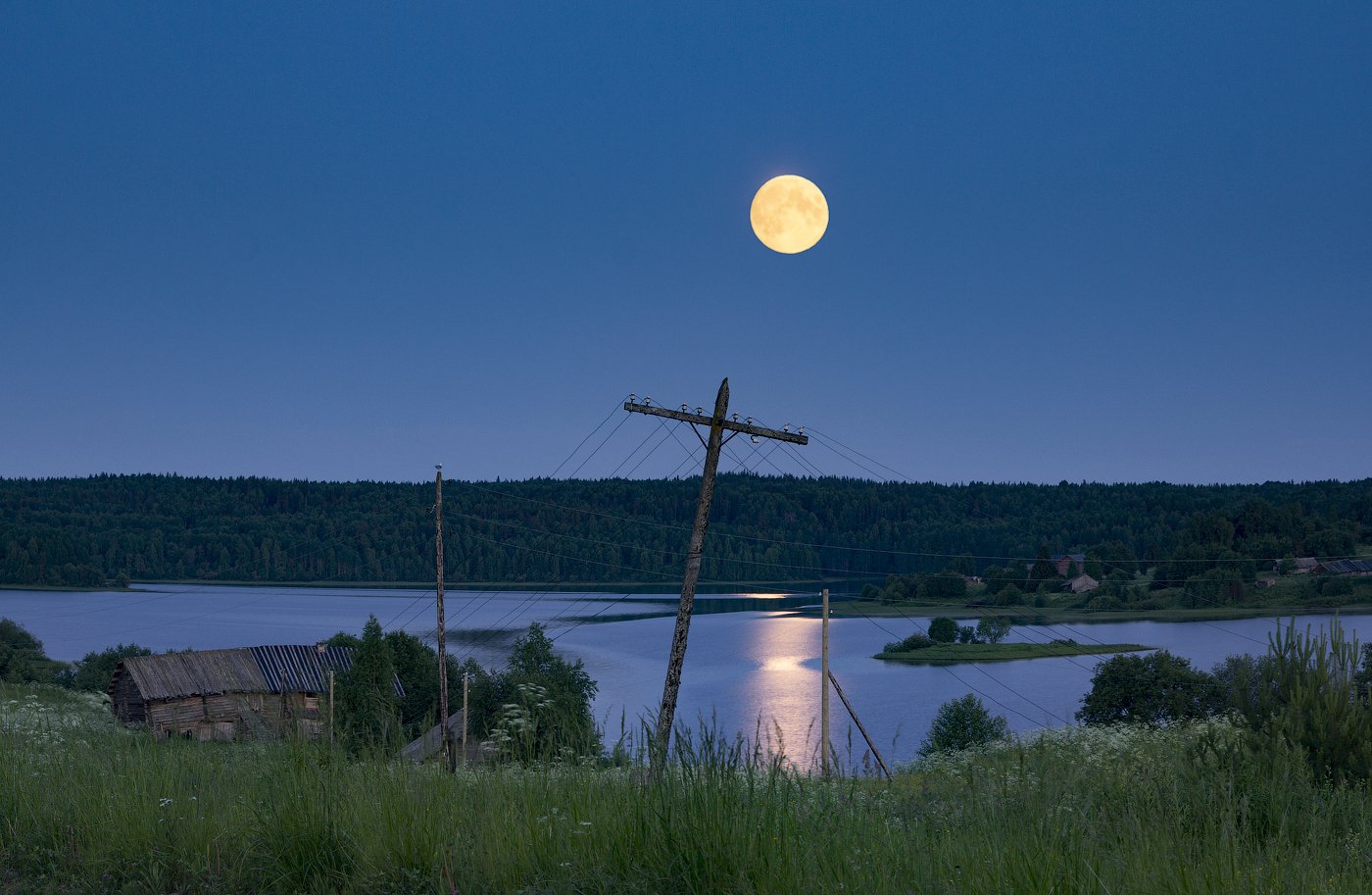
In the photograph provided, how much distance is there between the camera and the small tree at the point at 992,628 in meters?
130

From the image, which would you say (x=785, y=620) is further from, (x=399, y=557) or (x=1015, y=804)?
(x=1015, y=804)

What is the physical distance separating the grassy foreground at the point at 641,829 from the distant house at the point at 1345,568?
451 feet

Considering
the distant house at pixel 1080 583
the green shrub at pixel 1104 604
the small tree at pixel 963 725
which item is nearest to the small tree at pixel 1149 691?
the small tree at pixel 963 725

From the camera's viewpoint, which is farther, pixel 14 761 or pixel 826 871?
pixel 14 761

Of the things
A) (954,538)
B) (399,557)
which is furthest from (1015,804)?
(399,557)

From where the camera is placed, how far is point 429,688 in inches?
2559

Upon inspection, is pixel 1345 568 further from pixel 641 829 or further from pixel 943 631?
pixel 641 829

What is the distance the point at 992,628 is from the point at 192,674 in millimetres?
100556

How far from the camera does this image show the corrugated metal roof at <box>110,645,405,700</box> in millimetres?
52688

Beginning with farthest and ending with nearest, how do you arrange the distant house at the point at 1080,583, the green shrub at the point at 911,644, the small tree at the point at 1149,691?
the distant house at the point at 1080,583 → the green shrub at the point at 911,644 → the small tree at the point at 1149,691

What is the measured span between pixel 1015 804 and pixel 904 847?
0.70 m

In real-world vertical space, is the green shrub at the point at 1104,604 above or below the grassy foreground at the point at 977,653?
above

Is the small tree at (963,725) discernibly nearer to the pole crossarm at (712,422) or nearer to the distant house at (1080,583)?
the pole crossarm at (712,422)

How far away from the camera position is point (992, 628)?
426ft
